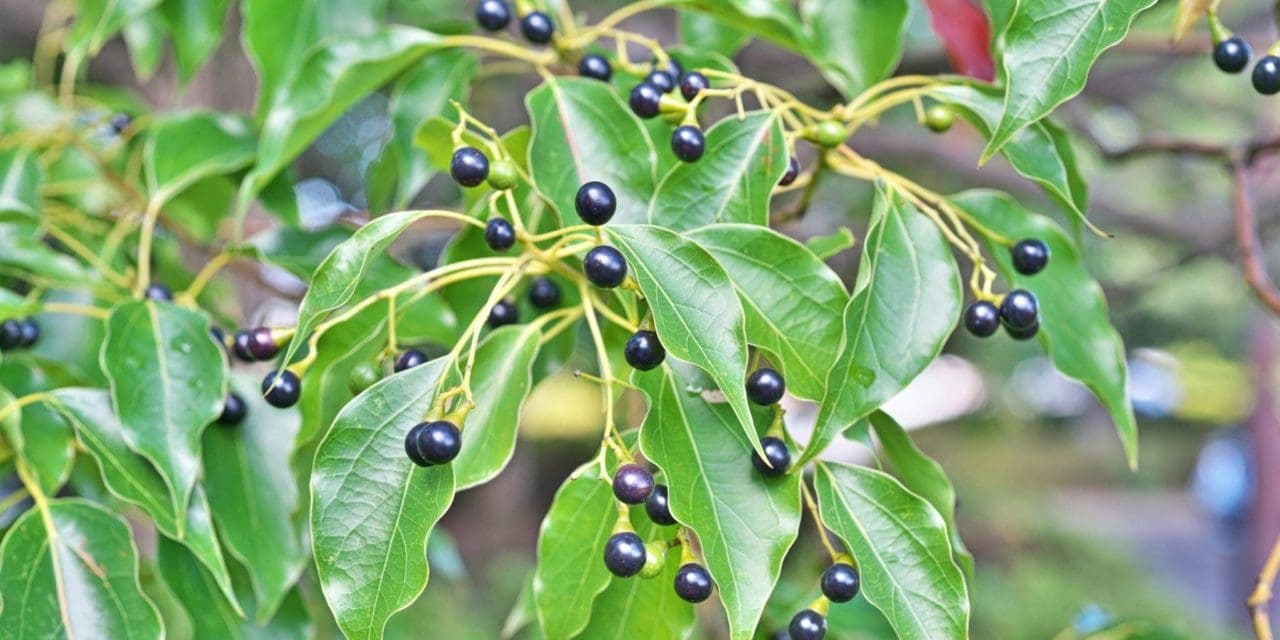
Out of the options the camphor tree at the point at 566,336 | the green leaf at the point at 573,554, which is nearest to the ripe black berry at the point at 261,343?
the camphor tree at the point at 566,336

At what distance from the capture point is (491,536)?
519 cm

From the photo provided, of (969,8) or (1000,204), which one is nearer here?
(1000,204)

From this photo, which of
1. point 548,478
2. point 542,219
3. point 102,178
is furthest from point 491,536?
Result: point 542,219

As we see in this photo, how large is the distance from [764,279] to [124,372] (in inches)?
20.7

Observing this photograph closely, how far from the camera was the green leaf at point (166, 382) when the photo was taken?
0.82 m

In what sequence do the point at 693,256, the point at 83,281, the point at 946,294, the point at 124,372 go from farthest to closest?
the point at 83,281 → the point at 124,372 → the point at 946,294 → the point at 693,256

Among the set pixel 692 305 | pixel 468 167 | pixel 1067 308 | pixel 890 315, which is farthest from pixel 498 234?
pixel 1067 308

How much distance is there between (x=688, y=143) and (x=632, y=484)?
10.3 inches

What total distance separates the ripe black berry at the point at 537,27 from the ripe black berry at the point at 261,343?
15.9 inches

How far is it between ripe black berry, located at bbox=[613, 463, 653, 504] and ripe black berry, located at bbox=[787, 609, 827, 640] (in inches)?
6.1

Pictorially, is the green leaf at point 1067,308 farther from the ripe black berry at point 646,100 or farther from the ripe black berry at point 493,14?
the ripe black berry at point 493,14

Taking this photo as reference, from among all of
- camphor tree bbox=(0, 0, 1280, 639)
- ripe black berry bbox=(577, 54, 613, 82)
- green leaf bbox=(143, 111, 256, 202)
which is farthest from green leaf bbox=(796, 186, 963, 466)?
green leaf bbox=(143, 111, 256, 202)

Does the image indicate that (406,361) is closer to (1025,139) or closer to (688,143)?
(688,143)

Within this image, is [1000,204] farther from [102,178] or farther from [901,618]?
[102,178]
